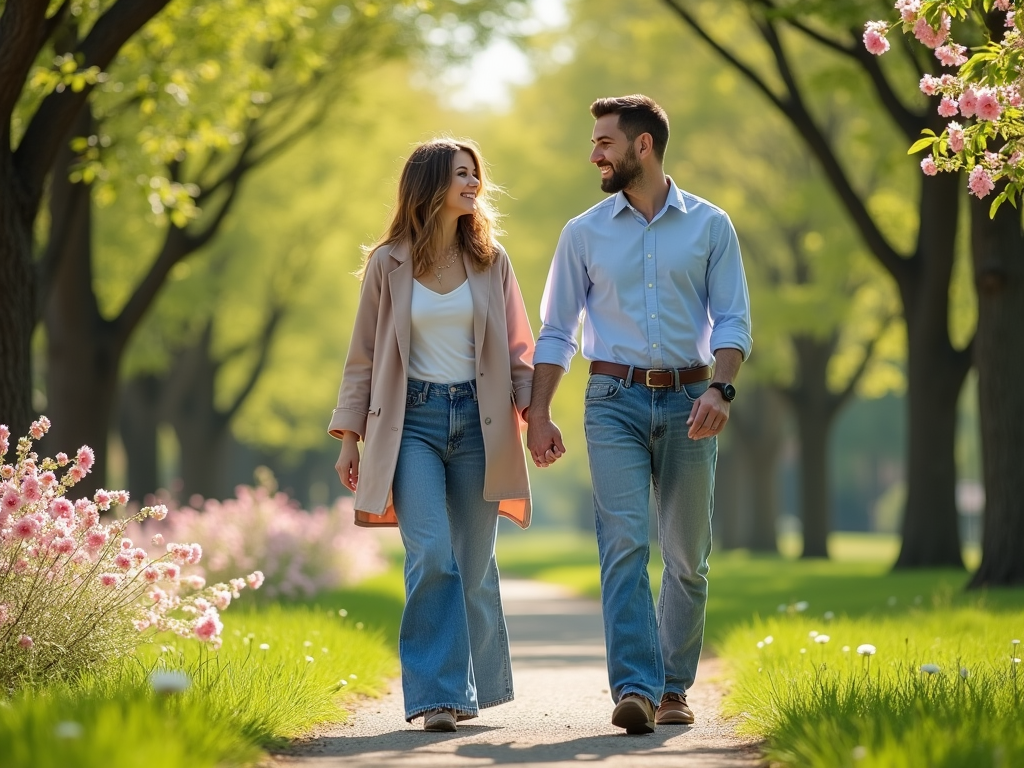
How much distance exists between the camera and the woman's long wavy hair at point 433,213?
19.8 feet

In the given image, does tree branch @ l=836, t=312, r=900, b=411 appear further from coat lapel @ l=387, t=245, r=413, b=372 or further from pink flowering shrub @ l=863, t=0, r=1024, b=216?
coat lapel @ l=387, t=245, r=413, b=372

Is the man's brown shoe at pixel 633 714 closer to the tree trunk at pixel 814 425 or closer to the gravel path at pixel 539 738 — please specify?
the gravel path at pixel 539 738

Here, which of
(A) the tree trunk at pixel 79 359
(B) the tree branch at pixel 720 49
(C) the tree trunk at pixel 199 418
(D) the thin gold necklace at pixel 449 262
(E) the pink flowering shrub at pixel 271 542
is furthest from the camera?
(C) the tree trunk at pixel 199 418

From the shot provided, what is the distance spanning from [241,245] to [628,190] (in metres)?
18.4

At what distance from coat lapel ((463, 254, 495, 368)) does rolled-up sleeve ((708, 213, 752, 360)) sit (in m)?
0.89

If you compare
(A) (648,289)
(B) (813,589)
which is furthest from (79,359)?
(A) (648,289)

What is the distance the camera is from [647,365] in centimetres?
588

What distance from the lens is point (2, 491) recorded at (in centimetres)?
579

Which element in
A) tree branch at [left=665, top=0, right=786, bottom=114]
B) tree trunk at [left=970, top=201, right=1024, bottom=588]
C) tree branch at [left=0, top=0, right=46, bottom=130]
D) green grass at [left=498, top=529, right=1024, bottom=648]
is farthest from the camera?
tree branch at [left=665, top=0, right=786, bottom=114]

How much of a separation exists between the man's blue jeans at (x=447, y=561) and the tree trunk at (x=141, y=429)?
1794 cm

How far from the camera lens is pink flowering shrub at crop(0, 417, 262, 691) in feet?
19.1

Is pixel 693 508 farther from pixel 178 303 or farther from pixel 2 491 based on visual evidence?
pixel 178 303

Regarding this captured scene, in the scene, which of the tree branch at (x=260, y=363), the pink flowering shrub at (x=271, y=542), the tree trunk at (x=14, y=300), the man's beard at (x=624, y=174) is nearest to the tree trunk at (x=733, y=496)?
the tree branch at (x=260, y=363)

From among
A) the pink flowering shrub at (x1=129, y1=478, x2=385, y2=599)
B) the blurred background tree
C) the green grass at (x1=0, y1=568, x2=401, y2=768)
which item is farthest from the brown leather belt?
the pink flowering shrub at (x1=129, y1=478, x2=385, y2=599)
